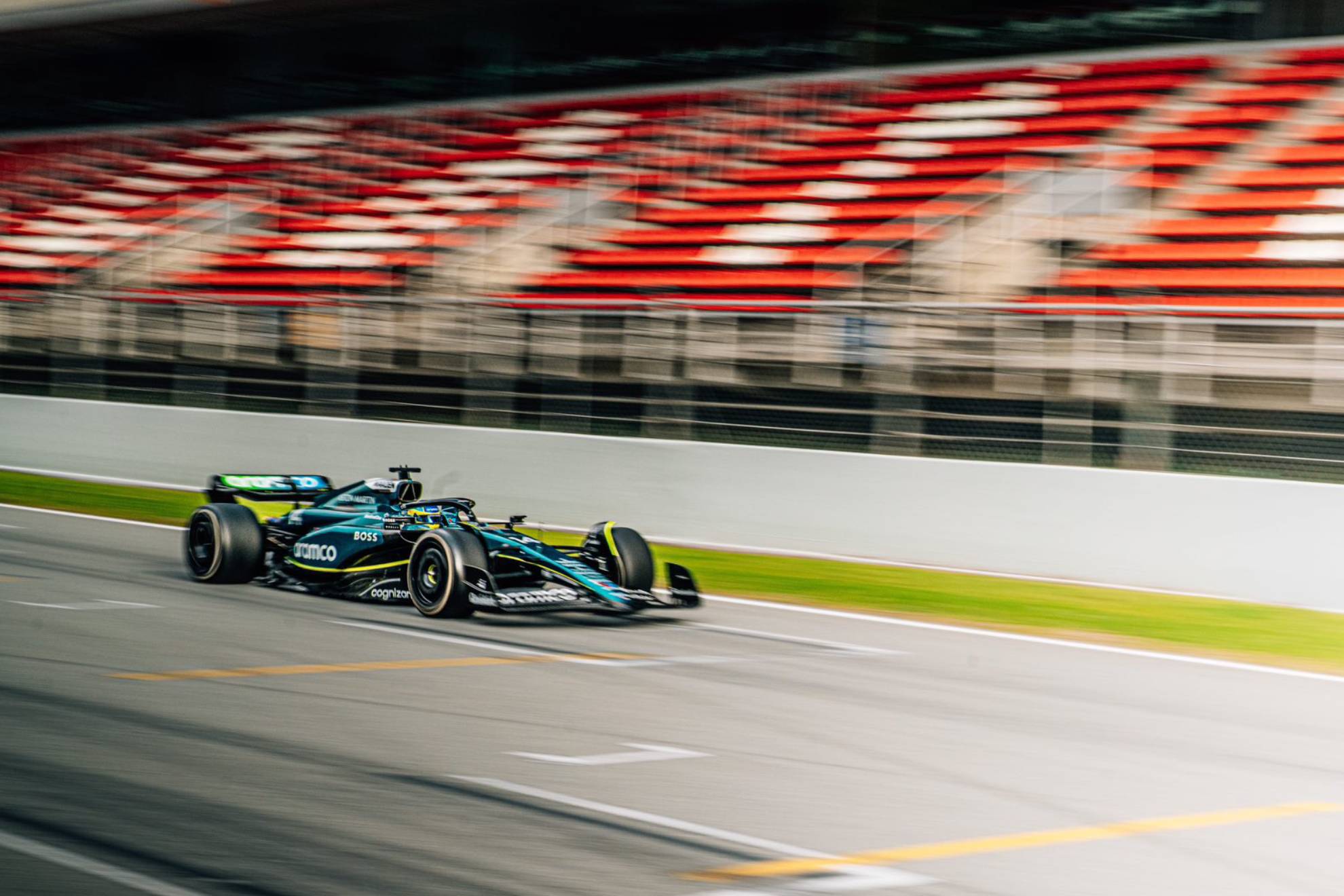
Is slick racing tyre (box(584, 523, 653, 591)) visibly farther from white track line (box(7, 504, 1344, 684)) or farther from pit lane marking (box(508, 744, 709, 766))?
pit lane marking (box(508, 744, 709, 766))

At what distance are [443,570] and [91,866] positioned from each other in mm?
5181

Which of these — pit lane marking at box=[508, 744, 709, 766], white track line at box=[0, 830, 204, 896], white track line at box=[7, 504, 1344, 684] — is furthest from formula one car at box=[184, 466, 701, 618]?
white track line at box=[0, 830, 204, 896]

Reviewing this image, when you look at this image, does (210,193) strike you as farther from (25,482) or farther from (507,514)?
(507,514)

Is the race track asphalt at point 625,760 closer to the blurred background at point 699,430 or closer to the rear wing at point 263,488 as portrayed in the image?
the blurred background at point 699,430

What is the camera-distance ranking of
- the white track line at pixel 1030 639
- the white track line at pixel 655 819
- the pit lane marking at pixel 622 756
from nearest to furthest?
the white track line at pixel 655 819 < the pit lane marking at pixel 622 756 < the white track line at pixel 1030 639

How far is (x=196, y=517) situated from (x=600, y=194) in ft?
36.5

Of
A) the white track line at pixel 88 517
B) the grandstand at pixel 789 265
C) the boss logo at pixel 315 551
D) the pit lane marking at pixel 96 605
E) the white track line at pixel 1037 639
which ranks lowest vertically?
the white track line at pixel 1037 639

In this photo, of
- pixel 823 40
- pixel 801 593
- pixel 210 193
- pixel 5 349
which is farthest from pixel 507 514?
pixel 210 193

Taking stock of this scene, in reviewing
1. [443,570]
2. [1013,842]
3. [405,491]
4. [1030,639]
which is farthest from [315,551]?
[1013,842]

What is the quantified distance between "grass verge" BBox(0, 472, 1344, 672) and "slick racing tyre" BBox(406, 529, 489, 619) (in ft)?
8.97

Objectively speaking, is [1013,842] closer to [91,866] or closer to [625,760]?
[625,760]

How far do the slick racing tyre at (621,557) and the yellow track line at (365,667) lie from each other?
136 centimetres

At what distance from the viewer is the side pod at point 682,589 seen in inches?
415

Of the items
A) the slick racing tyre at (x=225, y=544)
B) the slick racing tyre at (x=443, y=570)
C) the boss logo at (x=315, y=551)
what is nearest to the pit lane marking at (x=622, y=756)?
the slick racing tyre at (x=443, y=570)
